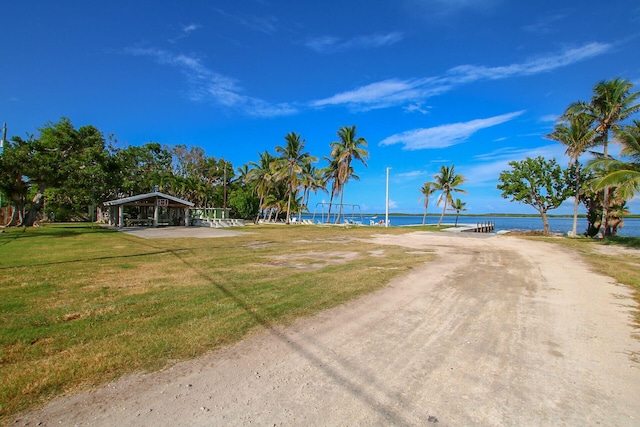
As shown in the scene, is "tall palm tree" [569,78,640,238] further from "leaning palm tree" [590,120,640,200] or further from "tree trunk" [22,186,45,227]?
"tree trunk" [22,186,45,227]

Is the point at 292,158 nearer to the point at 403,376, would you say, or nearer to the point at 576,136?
the point at 576,136

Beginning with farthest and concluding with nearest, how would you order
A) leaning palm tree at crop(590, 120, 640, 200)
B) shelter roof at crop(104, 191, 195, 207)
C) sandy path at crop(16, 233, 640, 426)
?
shelter roof at crop(104, 191, 195, 207) → leaning palm tree at crop(590, 120, 640, 200) → sandy path at crop(16, 233, 640, 426)

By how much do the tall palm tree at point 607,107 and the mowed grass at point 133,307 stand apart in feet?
66.4

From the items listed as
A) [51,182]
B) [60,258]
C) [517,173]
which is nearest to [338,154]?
[517,173]

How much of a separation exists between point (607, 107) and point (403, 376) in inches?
1028

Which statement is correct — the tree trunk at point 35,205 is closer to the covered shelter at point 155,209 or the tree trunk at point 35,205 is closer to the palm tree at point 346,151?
the covered shelter at point 155,209

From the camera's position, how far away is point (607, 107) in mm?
20422

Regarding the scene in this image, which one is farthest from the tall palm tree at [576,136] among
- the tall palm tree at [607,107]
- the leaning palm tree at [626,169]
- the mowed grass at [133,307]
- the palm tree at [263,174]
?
the palm tree at [263,174]

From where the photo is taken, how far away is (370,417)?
7.63 ft

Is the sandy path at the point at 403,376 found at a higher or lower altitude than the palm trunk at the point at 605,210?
lower

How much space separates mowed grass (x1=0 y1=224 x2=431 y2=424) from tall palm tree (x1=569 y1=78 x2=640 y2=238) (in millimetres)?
20244

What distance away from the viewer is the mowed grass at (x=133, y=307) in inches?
117

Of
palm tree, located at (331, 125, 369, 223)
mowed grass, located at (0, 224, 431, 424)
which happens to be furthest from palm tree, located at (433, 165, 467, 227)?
mowed grass, located at (0, 224, 431, 424)

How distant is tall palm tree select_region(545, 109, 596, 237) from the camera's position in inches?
880
